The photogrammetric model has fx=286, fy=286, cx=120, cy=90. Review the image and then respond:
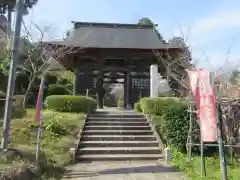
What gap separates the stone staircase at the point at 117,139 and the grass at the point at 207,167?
0.88 metres

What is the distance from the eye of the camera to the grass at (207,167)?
7.19m

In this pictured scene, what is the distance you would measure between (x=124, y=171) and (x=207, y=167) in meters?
2.39

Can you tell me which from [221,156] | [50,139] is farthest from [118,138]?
[221,156]

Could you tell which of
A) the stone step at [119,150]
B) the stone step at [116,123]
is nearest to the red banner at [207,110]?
the stone step at [119,150]

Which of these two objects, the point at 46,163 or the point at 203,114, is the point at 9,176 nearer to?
the point at 46,163

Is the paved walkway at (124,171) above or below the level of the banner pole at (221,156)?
below

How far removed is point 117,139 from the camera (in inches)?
432

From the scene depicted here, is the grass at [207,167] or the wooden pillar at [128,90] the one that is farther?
the wooden pillar at [128,90]

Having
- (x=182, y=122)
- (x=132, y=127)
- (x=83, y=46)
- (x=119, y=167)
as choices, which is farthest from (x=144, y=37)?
(x=119, y=167)

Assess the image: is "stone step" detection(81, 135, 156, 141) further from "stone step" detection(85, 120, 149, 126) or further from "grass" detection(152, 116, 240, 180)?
"grass" detection(152, 116, 240, 180)

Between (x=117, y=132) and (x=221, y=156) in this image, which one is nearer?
(x=221, y=156)

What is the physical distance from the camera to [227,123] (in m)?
9.55

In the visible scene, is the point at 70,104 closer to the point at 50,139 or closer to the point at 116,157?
the point at 50,139

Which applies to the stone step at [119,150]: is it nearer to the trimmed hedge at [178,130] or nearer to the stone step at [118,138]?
the trimmed hedge at [178,130]
